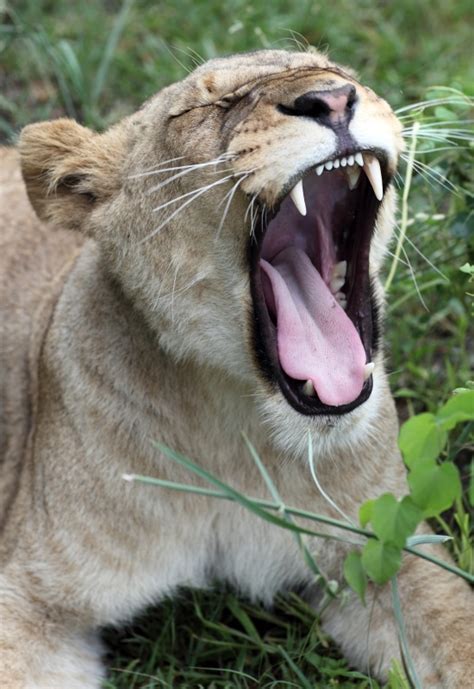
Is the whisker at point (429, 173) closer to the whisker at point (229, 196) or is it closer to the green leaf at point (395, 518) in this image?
the whisker at point (229, 196)

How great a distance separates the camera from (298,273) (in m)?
2.70

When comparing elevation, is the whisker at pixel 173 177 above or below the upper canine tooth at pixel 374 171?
above

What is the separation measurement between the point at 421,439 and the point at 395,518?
0.15 metres

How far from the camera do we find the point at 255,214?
7.93 ft

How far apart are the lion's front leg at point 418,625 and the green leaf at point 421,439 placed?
0.89m

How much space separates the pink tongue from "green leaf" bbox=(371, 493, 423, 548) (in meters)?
0.49

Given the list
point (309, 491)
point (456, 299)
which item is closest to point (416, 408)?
point (456, 299)

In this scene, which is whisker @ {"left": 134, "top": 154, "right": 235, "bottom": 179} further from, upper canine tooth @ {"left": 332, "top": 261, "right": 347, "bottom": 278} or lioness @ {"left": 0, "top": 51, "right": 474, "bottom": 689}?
upper canine tooth @ {"left": 332, "top": 261, "right": 347, "bottom": 278}

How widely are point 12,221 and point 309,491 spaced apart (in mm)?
1632

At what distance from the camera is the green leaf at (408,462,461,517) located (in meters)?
1.94

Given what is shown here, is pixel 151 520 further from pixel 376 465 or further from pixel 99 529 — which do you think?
pixel 376 465

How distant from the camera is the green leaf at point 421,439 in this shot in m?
1.92

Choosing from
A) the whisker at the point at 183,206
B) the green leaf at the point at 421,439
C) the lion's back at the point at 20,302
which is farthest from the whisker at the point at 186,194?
the lion's back at the point at 20,302

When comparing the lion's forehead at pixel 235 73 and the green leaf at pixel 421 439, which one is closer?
the green leaf at pixel 421 439
